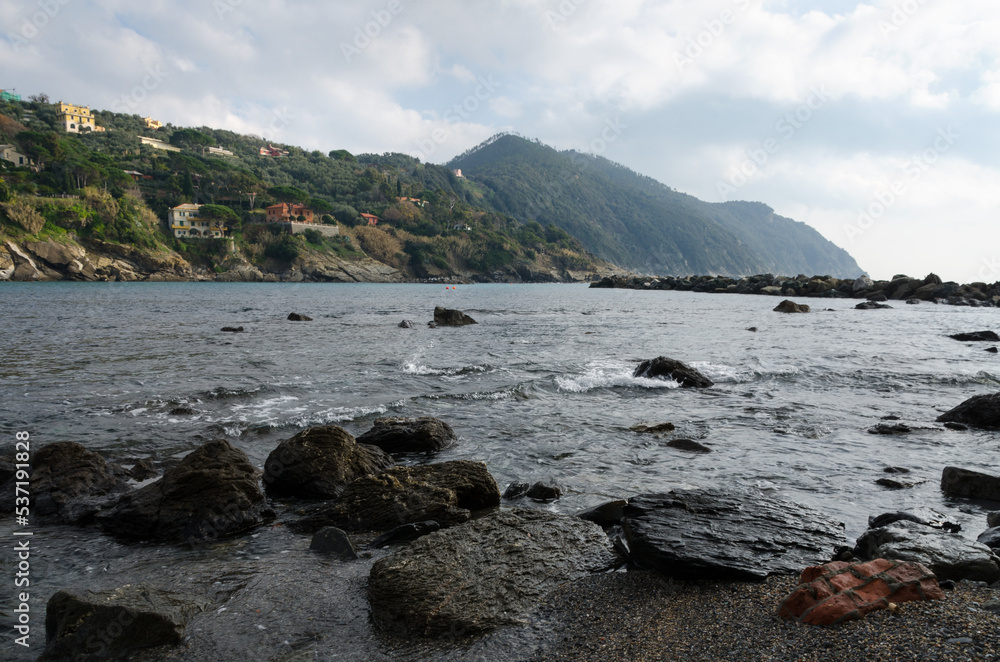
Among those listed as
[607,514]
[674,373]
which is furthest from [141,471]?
[674,373]

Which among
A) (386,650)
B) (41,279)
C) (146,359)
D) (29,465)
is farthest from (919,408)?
(41,279)

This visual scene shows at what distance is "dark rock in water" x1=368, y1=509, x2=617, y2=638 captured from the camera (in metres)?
3.95

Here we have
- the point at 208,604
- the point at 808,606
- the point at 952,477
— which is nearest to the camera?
the point at 808,606

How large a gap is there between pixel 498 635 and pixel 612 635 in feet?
2.74

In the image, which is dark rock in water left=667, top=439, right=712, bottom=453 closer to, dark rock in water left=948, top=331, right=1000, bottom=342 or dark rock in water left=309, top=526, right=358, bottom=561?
dark rock in water left=309, top=526, right=358, bottom=561

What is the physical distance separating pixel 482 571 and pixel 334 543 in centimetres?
173

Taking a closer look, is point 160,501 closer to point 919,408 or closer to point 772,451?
point 772,451

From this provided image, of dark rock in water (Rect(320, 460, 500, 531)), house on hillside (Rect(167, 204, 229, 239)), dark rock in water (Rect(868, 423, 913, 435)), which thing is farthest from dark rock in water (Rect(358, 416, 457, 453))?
house on hillside (Rect(167, 204, 229, 239))

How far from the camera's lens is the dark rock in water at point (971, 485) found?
6.23 m

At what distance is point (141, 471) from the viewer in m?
7.36

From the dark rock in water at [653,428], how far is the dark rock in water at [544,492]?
3.26m

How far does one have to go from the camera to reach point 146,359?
52.9 feet

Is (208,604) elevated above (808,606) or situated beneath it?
situated beneath

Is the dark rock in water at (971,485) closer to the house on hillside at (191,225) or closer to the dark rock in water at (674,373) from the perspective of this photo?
the dark rock in water at (674,373)
